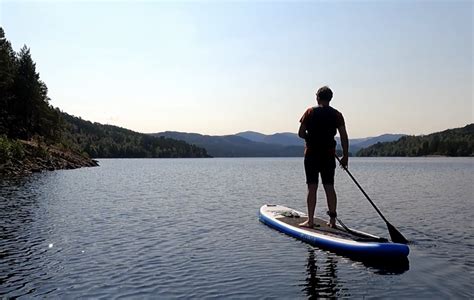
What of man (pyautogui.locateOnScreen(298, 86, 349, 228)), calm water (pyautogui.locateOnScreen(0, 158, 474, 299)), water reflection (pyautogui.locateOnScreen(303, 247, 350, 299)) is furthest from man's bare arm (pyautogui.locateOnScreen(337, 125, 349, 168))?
water reflection (pyautogui.locateOnScreen(303, 247, 350, 299))

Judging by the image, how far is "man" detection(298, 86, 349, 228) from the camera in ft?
42.9

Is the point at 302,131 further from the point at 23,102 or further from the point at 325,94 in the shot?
the point at 23,102

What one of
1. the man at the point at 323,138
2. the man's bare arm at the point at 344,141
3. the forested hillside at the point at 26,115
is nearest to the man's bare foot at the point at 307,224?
the man at the point at 323,138

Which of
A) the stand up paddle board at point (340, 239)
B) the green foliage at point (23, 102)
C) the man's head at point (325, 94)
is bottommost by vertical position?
the stand up paddle board at point (340, 239)

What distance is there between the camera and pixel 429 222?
1838 centimetres

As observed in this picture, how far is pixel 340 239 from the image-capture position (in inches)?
481

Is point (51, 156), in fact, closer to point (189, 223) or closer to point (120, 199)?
point (120, 199)

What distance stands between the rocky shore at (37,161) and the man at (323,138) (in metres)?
42.8

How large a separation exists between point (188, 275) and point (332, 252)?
4258 millimetres

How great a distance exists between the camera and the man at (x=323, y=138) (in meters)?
13.1

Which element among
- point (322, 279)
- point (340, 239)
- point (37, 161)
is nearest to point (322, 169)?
point (340, 239)

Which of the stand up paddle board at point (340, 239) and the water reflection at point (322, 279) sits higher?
the stand up paddle board at point (340, 239)

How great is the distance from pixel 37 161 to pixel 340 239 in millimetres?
56330

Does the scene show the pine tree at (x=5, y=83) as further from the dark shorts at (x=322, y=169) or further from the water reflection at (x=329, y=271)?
the water reflection at (x=329, y=271)
